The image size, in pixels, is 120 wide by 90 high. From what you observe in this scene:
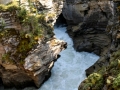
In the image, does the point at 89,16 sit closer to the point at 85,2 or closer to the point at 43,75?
the point at 85,2

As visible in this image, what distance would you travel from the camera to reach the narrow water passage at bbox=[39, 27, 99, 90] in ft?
66.7

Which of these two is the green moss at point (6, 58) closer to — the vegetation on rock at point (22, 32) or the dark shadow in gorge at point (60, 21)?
the vegetation on rock at point (22, 32)

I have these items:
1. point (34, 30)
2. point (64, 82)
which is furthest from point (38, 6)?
point (64, 82)

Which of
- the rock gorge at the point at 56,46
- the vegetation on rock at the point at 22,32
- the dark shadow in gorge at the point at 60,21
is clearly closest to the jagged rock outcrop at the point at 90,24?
the rock gorge at the point at 56,46

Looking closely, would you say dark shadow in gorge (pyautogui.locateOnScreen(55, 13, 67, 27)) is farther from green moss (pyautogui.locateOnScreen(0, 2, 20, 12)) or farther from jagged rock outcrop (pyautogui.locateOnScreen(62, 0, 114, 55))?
green moss (pyautogui.locateOnScreen(0, 2, 20, 12))

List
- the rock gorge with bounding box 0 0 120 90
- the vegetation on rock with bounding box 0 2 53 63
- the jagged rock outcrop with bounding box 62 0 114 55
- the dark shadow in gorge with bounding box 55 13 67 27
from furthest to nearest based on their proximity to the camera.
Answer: the dark shadow in gorge with bounding box 55 13 67 27 < the jagged rock outcrop with bounding box 62 0 114 55 < the vegetation on rock with bounding box 0 2 53 63 < the rock gorge with bounding box 0 0 120 90

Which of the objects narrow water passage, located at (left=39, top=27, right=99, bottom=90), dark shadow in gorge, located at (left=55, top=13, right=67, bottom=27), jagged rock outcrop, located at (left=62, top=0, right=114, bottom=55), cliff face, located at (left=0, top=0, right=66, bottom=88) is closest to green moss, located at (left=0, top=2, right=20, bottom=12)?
cliff face, located at (left=0, top=0, right=66, bottom=88)

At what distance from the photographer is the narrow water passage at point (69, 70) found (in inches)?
801

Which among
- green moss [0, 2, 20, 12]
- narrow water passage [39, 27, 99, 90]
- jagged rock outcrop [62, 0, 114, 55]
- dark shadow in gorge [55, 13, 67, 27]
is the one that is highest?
green moss [0, 2, 20, 12]

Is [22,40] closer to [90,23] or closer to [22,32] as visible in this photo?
[22,32]

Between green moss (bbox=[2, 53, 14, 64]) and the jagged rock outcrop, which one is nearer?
green moss (bbox=[2, 53, 14, 64])

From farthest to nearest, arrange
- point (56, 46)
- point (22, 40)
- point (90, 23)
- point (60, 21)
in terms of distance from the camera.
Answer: point (60, 21) → point (90, 23) → point (56, 46) → point (22, 40)

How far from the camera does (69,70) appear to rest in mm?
22578

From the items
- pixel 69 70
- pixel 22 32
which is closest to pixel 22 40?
pixel 22 32
